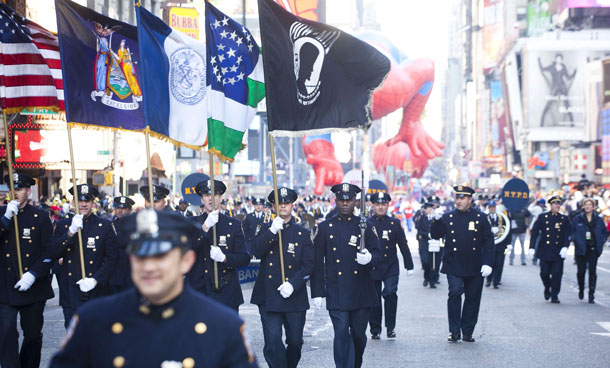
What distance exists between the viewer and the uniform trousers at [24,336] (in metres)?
8.22

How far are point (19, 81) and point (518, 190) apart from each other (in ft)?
42.9

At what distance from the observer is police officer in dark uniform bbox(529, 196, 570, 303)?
15.7 metres

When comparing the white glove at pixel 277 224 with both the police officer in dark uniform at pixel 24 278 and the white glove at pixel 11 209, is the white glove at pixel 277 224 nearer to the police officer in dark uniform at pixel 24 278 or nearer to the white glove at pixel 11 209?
the police officer in dark uniform at pixel 24 278

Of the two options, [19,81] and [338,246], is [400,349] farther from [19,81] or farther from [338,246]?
[19,81]

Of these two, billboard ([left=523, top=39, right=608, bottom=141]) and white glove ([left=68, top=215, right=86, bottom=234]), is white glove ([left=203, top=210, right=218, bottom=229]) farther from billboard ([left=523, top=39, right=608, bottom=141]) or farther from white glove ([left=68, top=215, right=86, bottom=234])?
billboard ([left=523, top=39, right=608, bottom=141])

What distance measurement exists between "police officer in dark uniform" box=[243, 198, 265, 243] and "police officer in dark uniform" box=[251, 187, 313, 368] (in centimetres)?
856

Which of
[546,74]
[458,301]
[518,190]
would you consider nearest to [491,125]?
[546,74]

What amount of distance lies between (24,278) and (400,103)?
91.3 ft

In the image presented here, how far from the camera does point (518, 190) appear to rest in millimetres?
20406

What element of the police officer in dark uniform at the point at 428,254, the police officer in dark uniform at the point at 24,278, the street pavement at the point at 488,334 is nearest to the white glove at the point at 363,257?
the street pavement at the point at 488,334

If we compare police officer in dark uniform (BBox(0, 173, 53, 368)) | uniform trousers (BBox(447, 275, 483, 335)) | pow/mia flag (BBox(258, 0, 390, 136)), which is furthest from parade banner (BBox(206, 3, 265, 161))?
uniform trousers (BBox(447, 275, 483, 335))

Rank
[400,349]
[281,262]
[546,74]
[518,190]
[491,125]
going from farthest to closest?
[491,125] → [546,74] → [518,190] → [400,349] → [281,262]

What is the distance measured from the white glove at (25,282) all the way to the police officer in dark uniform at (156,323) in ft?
15.6

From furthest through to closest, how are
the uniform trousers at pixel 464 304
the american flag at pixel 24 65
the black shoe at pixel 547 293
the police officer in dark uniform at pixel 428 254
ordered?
the police officer in dark uniform at pixel 428 254
the black shoe at pixel 547 293
the uniform trousers at pixel 464 304
the american flag at pixel 24 65
